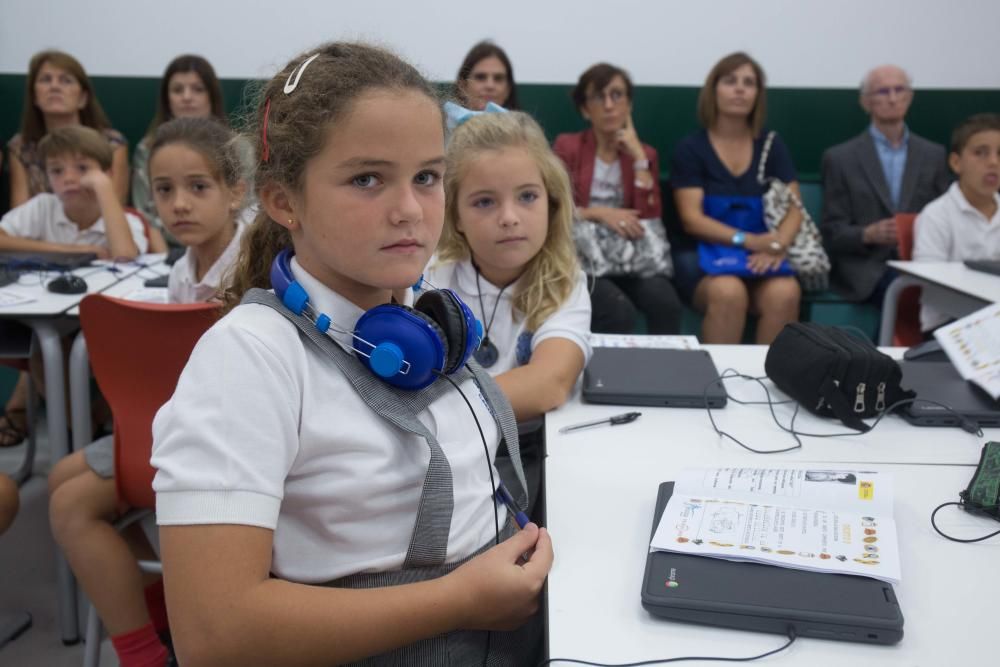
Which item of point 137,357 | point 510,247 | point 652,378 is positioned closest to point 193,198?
point 137,357

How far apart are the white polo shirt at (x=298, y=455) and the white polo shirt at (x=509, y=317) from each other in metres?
0.61

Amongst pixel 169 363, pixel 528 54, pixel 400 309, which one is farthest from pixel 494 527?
pixel 528 54

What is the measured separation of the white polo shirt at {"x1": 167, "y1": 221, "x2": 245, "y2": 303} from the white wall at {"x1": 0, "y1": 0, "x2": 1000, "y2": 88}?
2.59 m

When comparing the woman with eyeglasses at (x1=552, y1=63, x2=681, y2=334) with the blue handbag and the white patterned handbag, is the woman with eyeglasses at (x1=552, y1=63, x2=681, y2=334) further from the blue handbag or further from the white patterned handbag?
the white patterned handbag

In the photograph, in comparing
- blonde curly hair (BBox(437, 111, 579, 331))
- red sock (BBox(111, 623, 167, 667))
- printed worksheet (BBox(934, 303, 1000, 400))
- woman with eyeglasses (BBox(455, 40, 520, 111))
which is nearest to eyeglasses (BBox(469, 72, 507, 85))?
woman with eyeglasses (BBox(455, 40, 520, 111))

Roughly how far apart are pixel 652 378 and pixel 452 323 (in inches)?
27.5

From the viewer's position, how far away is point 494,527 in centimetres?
108

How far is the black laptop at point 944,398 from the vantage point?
4.80 feet

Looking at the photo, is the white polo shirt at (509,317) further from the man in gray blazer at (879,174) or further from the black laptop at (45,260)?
the man in gray blazer at (879,174)

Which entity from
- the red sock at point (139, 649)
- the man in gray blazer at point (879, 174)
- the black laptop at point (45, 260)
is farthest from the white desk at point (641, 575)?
the man in gray blazer at point (879, 174)

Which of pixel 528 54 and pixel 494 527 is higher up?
pixel 528 54

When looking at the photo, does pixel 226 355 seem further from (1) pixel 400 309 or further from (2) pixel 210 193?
(2) pixel 210 193

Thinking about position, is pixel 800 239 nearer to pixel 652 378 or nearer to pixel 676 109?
pixel 676 109

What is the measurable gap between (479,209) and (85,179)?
6.62 feet
